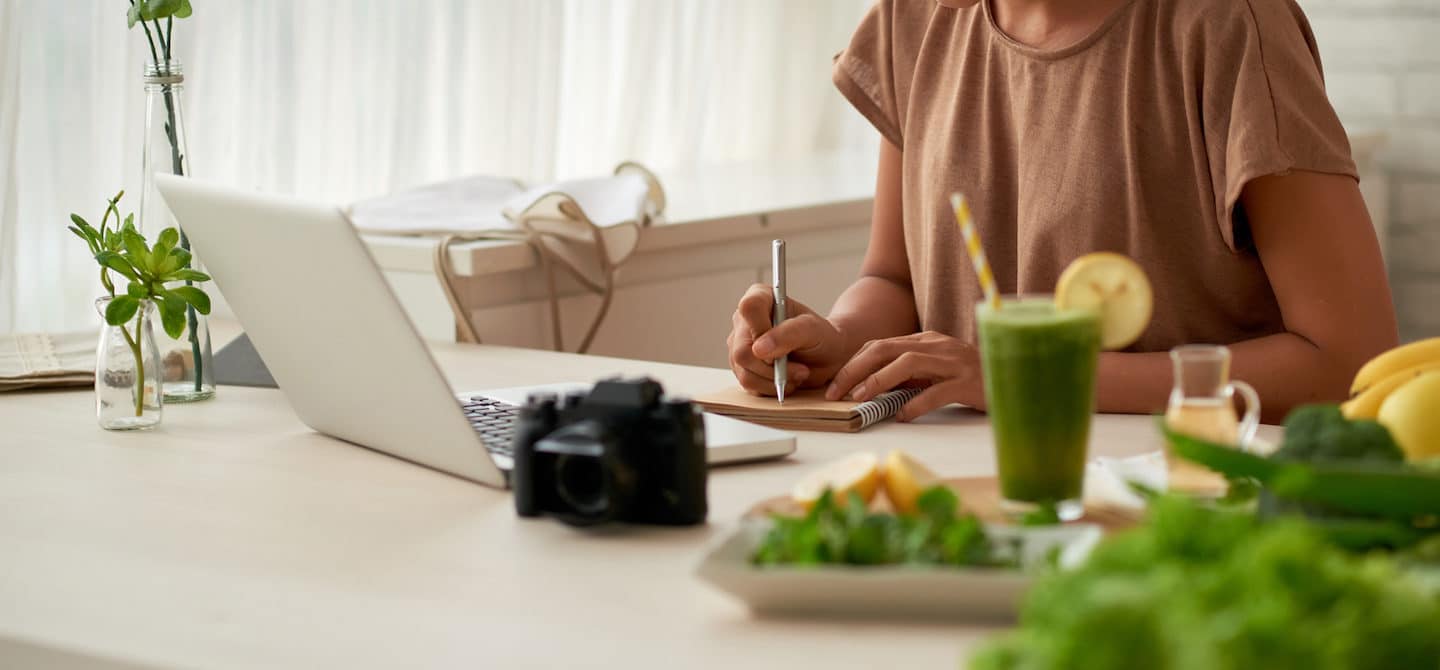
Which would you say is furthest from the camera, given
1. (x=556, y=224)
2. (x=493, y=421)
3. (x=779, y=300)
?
(x=556, y=224)

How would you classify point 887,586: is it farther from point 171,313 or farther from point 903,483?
point 171,313

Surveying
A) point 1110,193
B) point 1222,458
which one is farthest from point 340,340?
point 1110,193

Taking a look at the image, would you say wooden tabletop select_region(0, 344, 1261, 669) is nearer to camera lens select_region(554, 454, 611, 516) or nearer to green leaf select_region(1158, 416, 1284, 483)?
camera lens select_region(554, 454, 611, 516)

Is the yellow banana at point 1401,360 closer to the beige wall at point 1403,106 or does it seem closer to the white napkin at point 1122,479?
the white napkin at point 1122,479

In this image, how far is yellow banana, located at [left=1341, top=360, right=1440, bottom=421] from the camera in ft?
3.44

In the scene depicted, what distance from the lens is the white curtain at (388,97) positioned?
6.90ft

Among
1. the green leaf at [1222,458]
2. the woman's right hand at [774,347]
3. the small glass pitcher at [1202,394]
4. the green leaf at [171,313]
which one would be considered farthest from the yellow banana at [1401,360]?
the green leaf at [171,313]

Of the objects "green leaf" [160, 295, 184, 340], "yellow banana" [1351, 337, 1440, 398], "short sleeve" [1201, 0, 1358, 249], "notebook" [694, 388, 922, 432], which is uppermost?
"short sleeve" [1201, 0, 1358, 249]

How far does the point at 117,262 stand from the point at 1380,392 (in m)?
0.96

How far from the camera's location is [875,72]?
1.81 m

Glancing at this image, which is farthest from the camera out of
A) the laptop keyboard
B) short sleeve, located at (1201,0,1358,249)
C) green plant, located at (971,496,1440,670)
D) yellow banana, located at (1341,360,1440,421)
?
short sleeve, located at (1201,0,1358,249)

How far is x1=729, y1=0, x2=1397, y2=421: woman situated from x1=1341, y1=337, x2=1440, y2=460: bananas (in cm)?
32

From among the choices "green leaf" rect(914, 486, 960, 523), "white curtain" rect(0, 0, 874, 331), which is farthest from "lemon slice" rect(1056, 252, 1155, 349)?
"white curtain" rect(0, 0, 874, 331)

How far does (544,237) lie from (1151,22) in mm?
833
